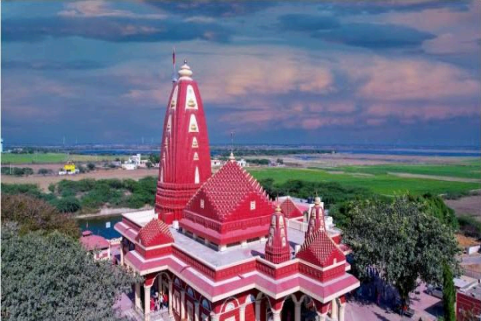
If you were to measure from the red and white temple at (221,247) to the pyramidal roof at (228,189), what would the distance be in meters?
0.05

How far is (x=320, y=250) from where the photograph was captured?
1357 cm

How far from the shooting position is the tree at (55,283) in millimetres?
10188

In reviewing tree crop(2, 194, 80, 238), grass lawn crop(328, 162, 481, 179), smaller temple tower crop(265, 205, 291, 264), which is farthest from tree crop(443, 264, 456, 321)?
grass lawn crop(328, 162, 481, 179)

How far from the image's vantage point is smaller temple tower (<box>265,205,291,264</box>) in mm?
13773

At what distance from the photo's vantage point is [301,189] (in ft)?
186

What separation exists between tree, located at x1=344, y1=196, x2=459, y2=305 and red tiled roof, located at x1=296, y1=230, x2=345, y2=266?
386 cm

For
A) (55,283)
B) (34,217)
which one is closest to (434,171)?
(34,217)

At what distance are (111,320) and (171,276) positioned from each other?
622 centimetres

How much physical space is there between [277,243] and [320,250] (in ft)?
6.00

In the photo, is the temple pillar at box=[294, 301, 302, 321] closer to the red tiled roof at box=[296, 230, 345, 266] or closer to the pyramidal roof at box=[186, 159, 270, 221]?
the red tiled roof at box=[296, 230, 345, 266]

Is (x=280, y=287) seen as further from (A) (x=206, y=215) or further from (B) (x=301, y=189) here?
(B) (x=301, y=189)

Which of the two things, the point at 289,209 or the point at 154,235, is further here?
the point at 289,209

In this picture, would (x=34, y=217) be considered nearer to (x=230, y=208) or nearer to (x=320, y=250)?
(x=230, y=208)

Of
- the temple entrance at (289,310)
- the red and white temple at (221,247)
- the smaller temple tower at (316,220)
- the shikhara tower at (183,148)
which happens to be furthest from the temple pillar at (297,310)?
the shikhara tower at (183,148)
